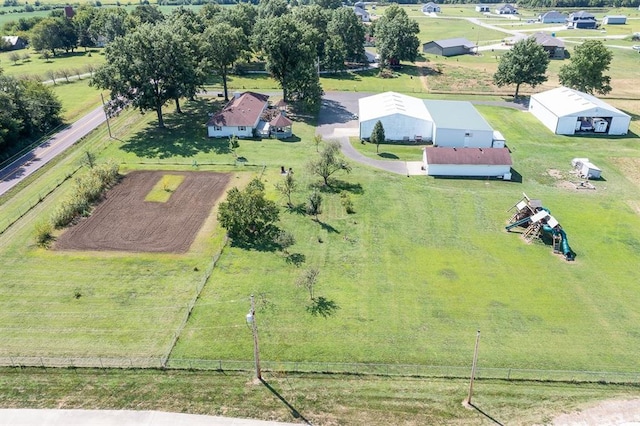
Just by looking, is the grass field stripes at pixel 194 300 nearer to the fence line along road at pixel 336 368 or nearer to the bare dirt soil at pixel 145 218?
the fence line along road at pixel 336 368

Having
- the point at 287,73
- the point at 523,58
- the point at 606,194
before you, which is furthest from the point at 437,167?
the point at 523,58

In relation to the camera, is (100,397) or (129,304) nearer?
(100,397)

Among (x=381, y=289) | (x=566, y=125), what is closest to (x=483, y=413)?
(x=381, y=289)

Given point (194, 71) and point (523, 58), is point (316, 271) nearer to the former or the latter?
point (194, 71)

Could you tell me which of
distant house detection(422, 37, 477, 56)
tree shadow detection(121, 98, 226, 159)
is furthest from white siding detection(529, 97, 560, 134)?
distant house detection(422, 37, 477, 56)

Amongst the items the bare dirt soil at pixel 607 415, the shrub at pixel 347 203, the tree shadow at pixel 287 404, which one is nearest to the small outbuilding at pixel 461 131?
the shrub at pixel 347 203

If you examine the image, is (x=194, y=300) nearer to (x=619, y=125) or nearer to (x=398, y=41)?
(x=619, y=125)
